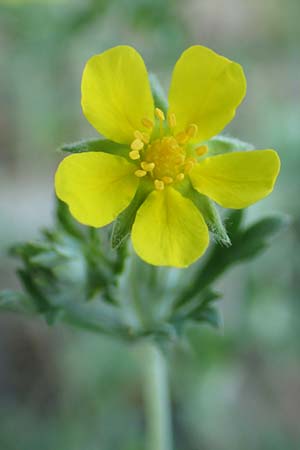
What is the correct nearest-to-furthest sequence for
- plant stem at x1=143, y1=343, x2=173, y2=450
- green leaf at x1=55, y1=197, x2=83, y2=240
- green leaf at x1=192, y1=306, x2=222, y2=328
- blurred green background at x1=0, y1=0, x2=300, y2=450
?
1. green leaf at x1=192, y1=306, x2=222, y2=328
2. green leaf at x1=55, y1=197, x2=83, y2=240
3. plant stem at x1=143, y1=343, x2=173, y2=450
4. blurred green background at x1=0, y1=0, x2=300, y2=450

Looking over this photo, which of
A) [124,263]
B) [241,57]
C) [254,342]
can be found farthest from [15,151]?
[124,263]

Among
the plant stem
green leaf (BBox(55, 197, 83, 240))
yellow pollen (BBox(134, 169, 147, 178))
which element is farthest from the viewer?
the plant stem

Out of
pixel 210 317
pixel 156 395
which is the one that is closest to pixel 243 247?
pixel 210 317

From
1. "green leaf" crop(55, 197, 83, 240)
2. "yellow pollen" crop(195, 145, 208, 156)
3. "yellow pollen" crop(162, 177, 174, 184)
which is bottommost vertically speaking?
"green leaf" crop(55, 197, 83, 240)

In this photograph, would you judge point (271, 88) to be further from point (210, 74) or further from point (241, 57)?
point (210, 74)

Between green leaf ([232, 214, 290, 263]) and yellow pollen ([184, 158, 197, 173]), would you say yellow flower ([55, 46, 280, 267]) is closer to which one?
yellow pollen ([184, 158, 197, 173])

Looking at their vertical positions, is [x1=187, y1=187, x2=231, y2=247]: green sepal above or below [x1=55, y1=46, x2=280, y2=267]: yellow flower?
below

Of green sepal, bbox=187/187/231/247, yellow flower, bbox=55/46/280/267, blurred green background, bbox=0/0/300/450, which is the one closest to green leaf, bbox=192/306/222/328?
green sepal, bbox=187/187/231/247

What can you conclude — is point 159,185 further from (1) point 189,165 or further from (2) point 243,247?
(2) point 243,247
